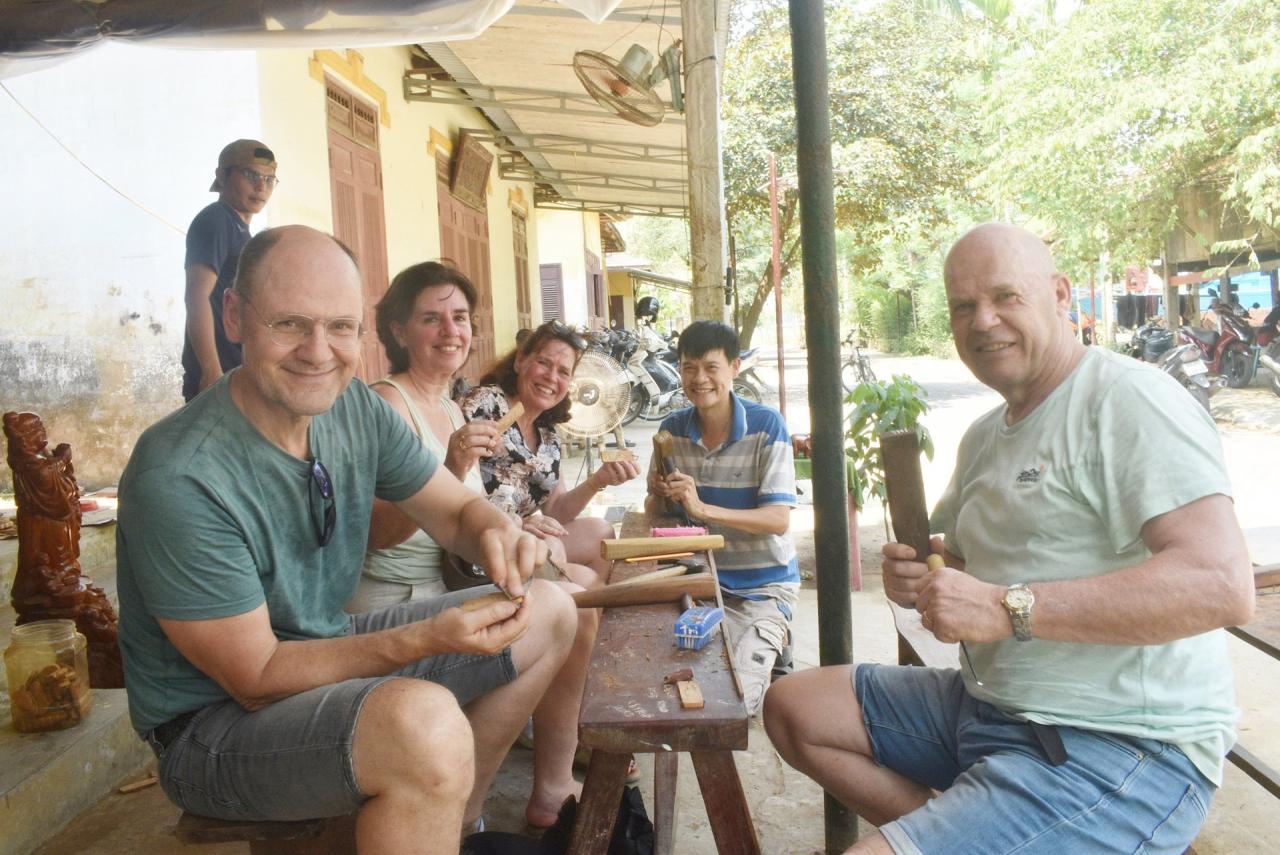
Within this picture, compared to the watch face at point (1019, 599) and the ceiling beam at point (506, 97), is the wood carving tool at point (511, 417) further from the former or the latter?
the ceiling beam at point (506, 97)

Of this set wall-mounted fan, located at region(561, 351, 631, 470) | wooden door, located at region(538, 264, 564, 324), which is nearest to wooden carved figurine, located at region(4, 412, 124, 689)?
wall-mounted fan, located at region(561, 351, 631, 470)

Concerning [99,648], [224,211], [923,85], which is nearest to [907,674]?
[99,648]

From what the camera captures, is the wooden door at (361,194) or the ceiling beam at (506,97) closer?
the wooden door at (361,194)

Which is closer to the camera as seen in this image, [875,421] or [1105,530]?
[1105,530]

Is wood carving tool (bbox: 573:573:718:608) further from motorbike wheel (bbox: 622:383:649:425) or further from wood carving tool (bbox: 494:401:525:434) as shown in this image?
motorbike wheel (bbox: 622:383:649:425)

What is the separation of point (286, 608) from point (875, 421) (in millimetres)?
3615

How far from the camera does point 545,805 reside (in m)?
2.59

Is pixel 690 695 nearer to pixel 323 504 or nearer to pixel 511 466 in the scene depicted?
pixel 323 504

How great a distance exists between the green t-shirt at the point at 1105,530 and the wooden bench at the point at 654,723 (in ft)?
1.68

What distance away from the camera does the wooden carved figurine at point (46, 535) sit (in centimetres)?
295

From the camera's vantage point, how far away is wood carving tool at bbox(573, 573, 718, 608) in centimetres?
223

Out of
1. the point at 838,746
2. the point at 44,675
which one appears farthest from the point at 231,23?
the point at 838,746

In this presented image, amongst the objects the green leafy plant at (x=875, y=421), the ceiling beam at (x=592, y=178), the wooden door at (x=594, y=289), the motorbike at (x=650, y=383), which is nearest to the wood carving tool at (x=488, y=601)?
the green leafy plant at (x=875, y=421)

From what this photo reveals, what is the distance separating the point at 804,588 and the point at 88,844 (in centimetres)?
360
